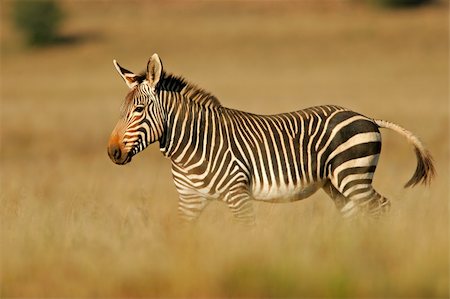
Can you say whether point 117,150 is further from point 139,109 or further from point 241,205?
point 241,205

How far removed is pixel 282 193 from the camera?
916 cm

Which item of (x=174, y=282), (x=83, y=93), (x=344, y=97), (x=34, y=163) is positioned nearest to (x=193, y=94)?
(x=174, y=282)

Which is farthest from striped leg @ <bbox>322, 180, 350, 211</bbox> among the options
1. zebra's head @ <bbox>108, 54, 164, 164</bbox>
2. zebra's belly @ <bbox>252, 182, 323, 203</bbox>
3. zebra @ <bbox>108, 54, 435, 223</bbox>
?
zebra's head @ <bbox>108, 54, 164, 164</bbox>

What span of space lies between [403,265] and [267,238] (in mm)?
1051

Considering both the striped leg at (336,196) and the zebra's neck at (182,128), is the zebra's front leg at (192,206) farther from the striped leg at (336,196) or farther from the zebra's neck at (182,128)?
the striped leg at (336,196)

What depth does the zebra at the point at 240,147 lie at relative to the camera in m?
8.98

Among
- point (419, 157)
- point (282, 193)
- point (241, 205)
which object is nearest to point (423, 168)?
point (419, 157)

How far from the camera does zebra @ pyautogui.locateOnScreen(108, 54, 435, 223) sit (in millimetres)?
8977

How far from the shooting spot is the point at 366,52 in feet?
166

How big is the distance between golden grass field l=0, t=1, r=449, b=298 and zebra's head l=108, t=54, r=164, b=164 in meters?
0.66

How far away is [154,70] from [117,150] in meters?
0.86

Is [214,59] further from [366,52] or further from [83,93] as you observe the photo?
[83,93]

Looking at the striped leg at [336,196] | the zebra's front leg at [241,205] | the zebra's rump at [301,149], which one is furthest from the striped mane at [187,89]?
the striped leg at [336,196]

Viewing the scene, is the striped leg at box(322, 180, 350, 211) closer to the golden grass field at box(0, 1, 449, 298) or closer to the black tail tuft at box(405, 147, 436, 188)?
the golden grass field at box(0, 1, 449, 298)
